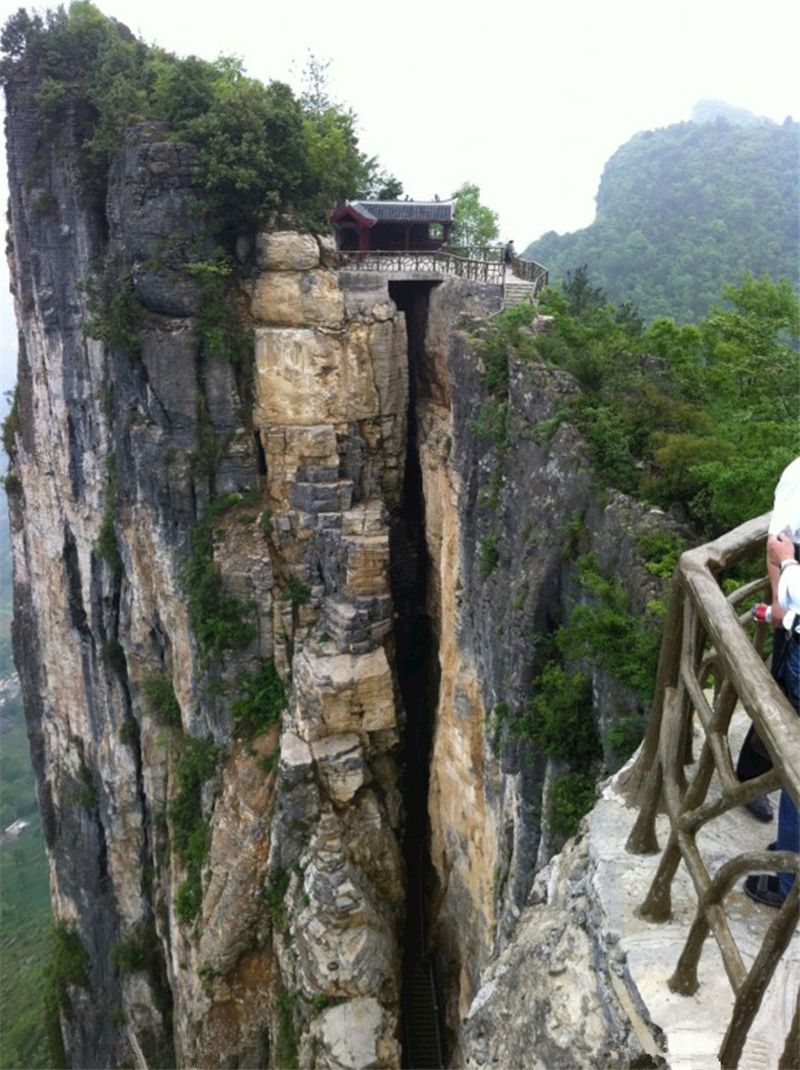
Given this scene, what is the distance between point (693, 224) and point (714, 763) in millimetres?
62424

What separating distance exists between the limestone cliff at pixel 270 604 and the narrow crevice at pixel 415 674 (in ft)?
0.30

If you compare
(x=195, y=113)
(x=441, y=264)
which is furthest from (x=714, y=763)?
(x=195, y=113)

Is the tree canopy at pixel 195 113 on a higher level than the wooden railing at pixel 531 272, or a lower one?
higher

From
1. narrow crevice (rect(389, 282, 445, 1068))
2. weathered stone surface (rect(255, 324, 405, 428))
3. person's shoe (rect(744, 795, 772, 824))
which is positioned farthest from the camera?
narrow crevice (rect(389, 282, 445, 1068))

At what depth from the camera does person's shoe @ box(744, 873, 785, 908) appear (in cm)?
438

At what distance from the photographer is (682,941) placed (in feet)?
15.0

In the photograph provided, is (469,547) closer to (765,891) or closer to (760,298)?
(760,298)

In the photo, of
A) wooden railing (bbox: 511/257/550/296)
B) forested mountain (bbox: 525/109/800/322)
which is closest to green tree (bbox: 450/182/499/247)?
wooden railing (bbox: 511/257/550/296)

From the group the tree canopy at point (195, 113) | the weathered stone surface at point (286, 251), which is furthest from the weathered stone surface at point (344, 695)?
the tree canopy at point (195, 113)

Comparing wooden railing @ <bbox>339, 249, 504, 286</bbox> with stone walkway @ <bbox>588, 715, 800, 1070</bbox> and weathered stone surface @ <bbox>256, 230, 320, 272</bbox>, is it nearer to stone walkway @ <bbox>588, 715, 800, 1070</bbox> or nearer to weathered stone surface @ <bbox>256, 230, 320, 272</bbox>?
weathered stone surface @ <bbox>256, 230, 320, 272</bbox>

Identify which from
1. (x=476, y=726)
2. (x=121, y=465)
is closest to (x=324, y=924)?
(x=476, y=726)

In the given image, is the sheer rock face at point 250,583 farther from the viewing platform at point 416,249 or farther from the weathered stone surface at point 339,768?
the viewing platform at point 416,249

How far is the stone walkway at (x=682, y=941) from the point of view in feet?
12.3

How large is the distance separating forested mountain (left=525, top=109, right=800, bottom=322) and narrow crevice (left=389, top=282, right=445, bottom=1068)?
2518 cm
